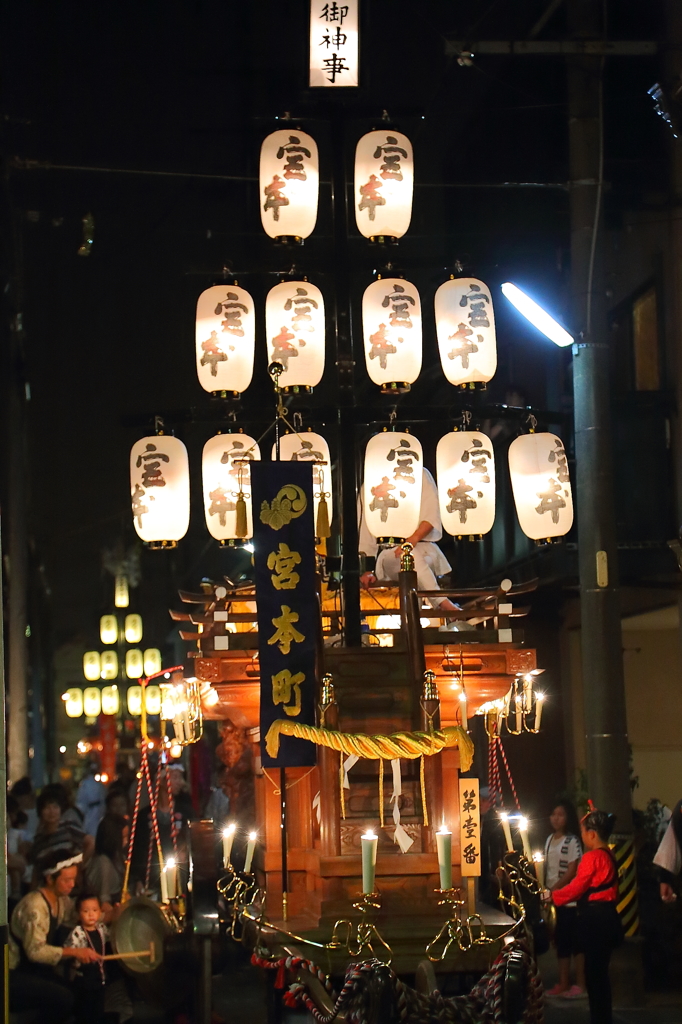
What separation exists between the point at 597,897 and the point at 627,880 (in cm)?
293

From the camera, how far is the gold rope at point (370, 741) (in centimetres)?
805

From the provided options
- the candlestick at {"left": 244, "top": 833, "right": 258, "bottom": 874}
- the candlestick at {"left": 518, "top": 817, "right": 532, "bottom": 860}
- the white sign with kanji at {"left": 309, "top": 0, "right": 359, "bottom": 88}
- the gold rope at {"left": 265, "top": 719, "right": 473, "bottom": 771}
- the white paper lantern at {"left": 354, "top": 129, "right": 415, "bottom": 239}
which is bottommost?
the candlestick at {"left": 244, "top": 833, "right": 258, "bottom": 874}

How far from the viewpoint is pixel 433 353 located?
2631cm

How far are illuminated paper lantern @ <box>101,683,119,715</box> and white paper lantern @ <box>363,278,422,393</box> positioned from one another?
26676 millimetres

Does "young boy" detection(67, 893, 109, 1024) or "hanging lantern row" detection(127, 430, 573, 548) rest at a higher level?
"hanging lantern row" detection(127, 430, 573, 548)

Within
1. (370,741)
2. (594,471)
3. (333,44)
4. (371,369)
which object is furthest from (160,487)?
(594,471)

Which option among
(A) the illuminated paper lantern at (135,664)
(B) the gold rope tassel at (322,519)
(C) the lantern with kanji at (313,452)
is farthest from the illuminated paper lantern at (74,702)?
(B) the gold rope tassel at (322,519)

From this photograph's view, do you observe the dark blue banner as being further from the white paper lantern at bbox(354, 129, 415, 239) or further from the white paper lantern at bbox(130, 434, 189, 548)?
the white paper lantern at bbox(354, 129, 415, 239)

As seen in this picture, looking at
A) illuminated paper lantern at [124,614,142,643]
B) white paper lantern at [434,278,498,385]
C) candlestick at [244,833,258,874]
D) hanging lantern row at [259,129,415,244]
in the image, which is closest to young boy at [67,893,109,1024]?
candlestick at [244,833,258,874]

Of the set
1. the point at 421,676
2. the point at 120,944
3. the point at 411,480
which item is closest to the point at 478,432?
the point at 411,480

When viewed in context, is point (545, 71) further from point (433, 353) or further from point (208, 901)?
point (208, 901)

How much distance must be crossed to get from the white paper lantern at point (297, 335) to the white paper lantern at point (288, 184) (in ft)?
2.10

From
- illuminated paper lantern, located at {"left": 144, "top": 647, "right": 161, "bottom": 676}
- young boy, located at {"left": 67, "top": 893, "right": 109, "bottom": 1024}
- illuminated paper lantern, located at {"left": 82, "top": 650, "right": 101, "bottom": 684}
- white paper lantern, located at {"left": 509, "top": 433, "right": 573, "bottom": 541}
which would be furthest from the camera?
illuminated paper lantern, located at {"left": 82, "top": 650, "right": 101, "bottom": 684}

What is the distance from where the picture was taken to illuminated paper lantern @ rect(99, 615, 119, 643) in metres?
41.7
